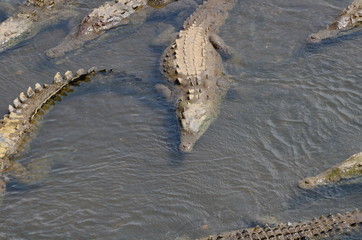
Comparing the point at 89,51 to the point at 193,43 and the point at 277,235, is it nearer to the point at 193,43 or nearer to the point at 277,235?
the point at 193,43

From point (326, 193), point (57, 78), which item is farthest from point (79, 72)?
point (326, 193)

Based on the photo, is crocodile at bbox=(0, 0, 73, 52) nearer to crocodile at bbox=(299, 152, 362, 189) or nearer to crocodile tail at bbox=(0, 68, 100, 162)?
crocodile tail at bbox=(0, 68, 100, 162)

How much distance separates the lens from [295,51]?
29.2 ft

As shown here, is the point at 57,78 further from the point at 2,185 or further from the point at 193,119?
the point at 193,119

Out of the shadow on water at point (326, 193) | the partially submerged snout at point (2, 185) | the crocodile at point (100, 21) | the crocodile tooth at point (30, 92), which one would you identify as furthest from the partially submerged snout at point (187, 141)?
the crocodile at point (100, 21)

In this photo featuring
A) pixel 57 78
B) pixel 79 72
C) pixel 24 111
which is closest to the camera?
pixel 24 111

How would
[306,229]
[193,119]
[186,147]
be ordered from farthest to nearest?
[193,119]
[186,147]
[306,229]

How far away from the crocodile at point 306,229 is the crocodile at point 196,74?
1.87 metres

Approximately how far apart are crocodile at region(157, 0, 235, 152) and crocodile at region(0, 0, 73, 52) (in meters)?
2.87

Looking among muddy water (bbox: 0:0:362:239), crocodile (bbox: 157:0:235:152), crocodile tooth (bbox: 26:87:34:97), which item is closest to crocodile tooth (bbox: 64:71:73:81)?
muddy water (bbox: 0:0:362:239)

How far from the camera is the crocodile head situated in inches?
285

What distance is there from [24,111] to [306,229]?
4.60m

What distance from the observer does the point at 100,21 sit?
10.1 metres

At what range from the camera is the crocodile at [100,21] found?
379 inches
